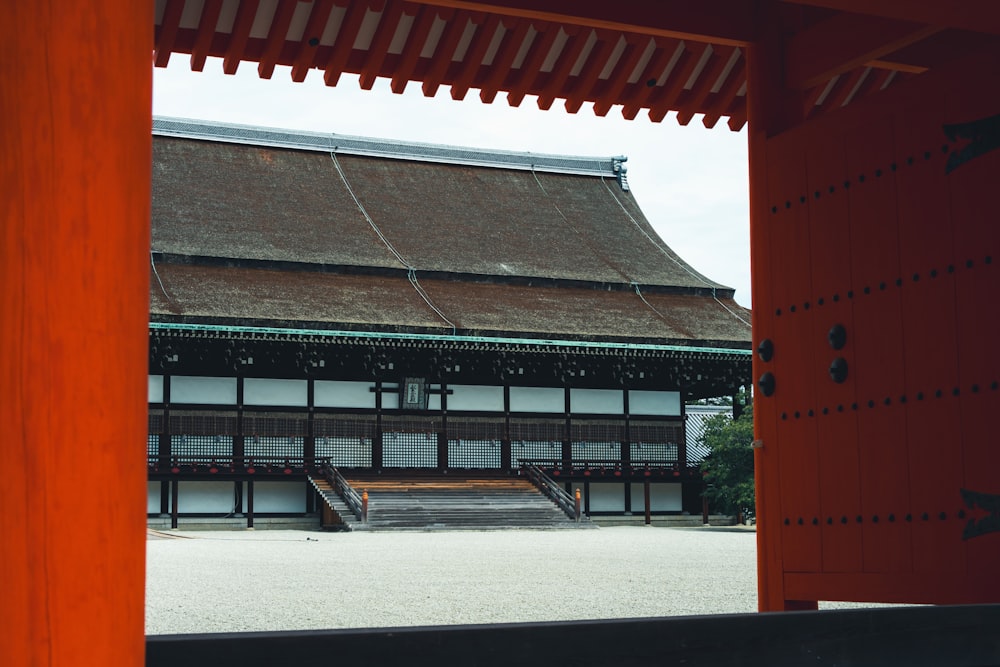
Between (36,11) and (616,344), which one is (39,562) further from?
(616,344)

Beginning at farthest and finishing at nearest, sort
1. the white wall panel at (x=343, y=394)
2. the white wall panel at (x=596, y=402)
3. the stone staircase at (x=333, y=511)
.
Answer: the white wall panel at (x=596, y=402) < the white wall panel at (x=343, y=394) < the stone staircase at (x=333, y=511)

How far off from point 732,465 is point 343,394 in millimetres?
6597

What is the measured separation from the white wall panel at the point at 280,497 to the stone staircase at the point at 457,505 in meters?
1.01

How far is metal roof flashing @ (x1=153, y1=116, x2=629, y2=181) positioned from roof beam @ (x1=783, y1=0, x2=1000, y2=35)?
73.3 ft

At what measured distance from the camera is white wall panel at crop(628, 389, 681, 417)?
20.2 meters

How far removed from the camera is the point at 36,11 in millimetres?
1296

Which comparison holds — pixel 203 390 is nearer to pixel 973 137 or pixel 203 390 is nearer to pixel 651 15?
pixel 651 15

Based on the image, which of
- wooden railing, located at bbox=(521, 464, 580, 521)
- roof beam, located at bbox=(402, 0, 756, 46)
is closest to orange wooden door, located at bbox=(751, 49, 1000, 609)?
roof beam, located at bbox=(402, 0, 756, 46)

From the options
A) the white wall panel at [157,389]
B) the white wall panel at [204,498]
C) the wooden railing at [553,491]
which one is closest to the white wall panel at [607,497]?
the wooden railing at [553,491]

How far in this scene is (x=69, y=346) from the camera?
1267mm

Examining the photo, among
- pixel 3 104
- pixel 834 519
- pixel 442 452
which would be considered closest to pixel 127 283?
pixel 3 104

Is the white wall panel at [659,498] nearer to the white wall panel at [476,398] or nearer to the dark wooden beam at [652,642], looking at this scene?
the white wall panel at [476,398]

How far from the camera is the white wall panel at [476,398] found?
1934 cm

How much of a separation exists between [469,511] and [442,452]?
6.33 ft
